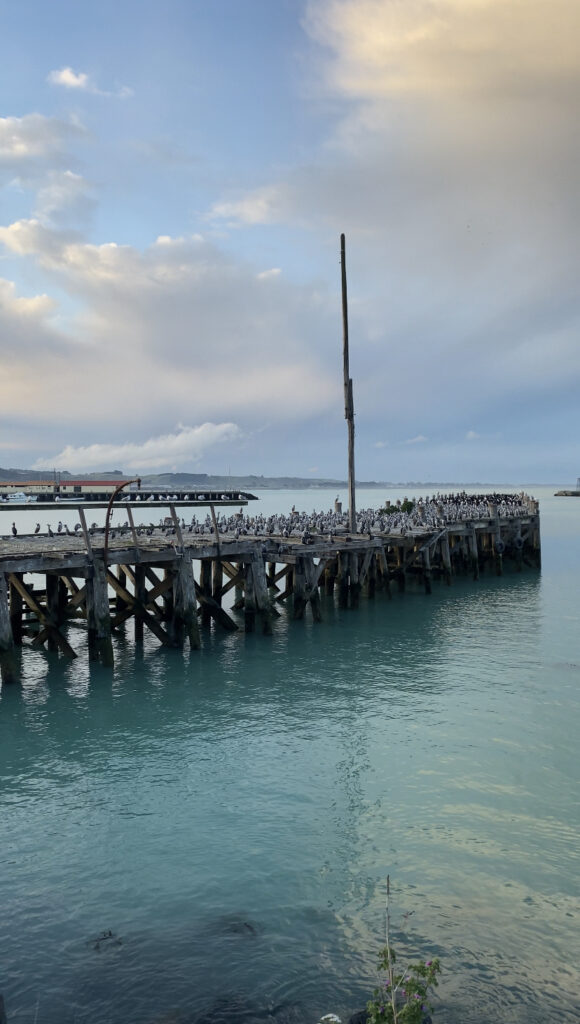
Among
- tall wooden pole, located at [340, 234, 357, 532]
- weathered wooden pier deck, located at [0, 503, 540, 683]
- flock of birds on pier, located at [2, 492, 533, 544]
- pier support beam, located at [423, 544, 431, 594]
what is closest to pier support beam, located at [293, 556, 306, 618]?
weathered wooden pier deck, located at [0, 503, 540, 683]

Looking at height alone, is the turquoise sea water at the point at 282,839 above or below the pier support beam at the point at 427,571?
below

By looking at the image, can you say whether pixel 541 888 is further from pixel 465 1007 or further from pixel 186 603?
pixel 186 603

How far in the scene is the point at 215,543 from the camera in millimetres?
25844

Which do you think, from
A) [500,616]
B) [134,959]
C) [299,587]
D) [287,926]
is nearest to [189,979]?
[134,959]

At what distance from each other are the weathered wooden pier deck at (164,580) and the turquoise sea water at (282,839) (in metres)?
2.17

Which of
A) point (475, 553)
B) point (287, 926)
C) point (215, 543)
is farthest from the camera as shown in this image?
point (475, 553)

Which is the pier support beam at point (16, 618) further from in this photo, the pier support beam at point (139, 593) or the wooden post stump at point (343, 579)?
the wooden post stump at point (343, 579)

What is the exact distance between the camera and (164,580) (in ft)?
83.3

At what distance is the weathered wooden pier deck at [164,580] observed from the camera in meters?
22.3

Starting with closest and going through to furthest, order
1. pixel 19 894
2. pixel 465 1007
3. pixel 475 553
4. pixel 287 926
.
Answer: pixel 465 1007, pixel 287 926, pixel 19 894, pixel 475 553

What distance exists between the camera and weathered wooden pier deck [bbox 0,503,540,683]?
73.2ft

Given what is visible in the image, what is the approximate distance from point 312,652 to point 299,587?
16.4 ft

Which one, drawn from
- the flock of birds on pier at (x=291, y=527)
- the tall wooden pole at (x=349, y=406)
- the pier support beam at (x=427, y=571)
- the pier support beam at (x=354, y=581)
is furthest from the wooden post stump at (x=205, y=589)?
the pier support beam at (x=427, y=571)

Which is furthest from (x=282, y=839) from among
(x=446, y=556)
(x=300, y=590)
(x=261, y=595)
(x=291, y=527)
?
(x=446, y=556)
